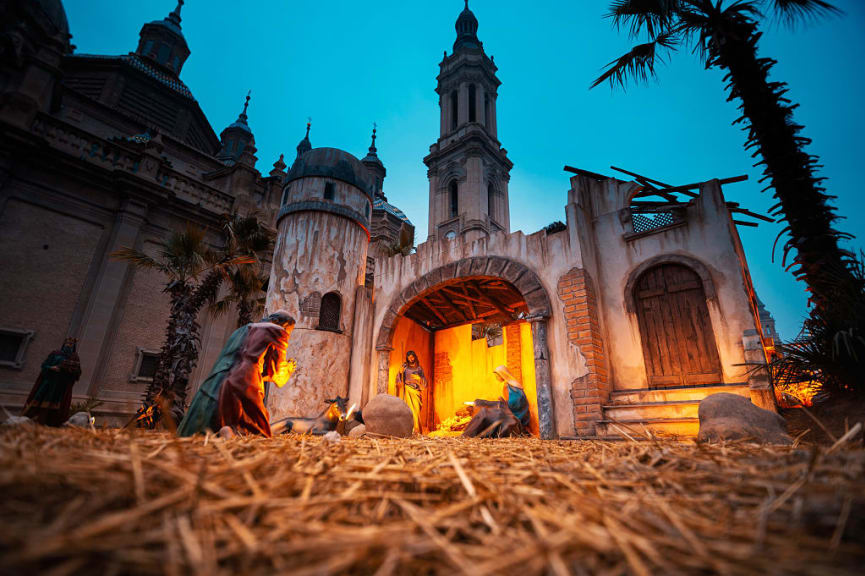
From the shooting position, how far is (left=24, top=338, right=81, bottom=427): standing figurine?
6.75 meters

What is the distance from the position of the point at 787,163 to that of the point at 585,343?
154 inches

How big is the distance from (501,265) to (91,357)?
11659 millimetres

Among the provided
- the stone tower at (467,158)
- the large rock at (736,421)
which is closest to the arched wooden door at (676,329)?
the large rock at (736,421)

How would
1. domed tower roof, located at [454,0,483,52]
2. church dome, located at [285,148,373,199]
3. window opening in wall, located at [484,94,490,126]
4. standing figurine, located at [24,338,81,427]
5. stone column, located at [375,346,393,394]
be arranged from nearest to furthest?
standing figurine, located at [24,338,81,427] → stone column, located at [375,346,393,394] → church dome, located at [285,148,373,199] → window opening in wall, located at [484,94,490,126] → domed tower roof, located at [454,0,483,52]

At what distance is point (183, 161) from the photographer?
16969 mm

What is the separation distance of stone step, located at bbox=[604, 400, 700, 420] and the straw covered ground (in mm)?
4732

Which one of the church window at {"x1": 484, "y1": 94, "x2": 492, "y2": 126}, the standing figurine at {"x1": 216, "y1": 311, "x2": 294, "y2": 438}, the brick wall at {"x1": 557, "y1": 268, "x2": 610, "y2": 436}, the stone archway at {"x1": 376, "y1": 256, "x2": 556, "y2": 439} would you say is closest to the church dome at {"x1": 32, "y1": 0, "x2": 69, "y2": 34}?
the stone archway at {"x1": 376, "y1": 256, "x2": 556, "y2": 439}

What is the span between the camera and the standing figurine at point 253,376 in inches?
145

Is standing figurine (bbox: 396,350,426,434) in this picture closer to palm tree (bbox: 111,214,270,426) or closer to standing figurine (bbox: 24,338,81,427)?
palm tree (bbox: 111,214,270,426)

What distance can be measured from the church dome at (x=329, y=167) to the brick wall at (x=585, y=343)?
6454 millimetres

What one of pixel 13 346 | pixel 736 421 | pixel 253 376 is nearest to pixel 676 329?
pixel 736 421

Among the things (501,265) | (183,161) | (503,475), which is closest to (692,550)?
(503,475)

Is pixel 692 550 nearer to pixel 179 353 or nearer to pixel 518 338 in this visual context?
pixel 179 353

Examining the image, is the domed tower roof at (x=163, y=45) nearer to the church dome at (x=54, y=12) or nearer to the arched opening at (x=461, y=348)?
the church dome at (x=54, y=12)
